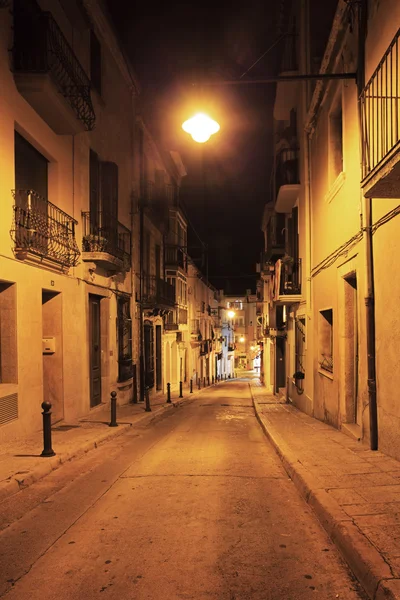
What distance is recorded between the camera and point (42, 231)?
10.1 metres

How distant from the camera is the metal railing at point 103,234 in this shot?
12992 millimetres

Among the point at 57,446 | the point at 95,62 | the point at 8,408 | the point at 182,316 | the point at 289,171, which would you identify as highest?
the point at 95,62

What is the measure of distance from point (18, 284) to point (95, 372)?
18.7 feet

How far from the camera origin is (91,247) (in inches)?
512

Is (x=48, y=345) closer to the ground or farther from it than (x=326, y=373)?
farther from it

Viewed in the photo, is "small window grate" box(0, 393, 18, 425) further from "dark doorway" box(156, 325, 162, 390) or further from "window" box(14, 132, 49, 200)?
"dark doorway" box(156, 325, 162, 390)

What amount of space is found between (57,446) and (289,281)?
407 inches

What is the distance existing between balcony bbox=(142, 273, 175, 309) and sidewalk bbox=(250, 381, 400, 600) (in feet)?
37.1

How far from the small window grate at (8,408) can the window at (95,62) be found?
972cm

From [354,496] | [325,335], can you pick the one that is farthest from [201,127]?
[325,335]

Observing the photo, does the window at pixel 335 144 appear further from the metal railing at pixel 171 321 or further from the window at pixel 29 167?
the metal railing at pixel 171 321

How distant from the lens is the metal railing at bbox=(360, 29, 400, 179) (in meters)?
5.78

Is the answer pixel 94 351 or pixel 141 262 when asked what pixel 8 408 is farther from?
pixel 141 262

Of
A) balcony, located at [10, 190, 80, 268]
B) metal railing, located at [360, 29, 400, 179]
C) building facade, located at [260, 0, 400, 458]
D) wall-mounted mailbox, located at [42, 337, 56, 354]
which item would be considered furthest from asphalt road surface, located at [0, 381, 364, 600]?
balcony, located at [10, 190, 80, 268]
